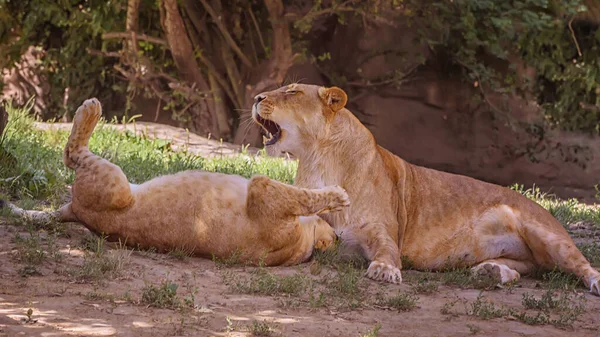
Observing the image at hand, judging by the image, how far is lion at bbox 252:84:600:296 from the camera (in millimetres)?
A: 5293

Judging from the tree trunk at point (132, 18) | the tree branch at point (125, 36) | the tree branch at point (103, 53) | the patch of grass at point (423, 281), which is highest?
the tree trunk at point (132, 18)

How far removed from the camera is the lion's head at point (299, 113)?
17.6ft

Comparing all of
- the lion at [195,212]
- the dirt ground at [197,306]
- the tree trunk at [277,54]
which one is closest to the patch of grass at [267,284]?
the dirt ground at [197,306]

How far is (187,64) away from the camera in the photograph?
1263 centimetres

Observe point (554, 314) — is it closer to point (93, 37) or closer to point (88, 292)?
point (88, 292)

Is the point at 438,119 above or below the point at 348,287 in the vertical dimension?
above

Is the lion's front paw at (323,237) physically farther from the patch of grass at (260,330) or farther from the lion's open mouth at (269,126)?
the patch of grass at (260,330)

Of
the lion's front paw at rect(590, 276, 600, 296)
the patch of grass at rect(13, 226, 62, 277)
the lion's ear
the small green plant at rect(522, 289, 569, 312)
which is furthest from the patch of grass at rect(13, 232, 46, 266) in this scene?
the lion's front paw at rect(590, 276, 600, 296)

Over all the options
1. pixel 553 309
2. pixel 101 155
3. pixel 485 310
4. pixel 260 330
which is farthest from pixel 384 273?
pixel 101 155

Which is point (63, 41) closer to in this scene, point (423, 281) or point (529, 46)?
point (529, 46)

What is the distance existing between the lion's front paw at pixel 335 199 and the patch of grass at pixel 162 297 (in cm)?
135

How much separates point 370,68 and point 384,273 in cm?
880

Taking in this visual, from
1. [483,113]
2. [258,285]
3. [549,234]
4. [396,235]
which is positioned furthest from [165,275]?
[483,113]

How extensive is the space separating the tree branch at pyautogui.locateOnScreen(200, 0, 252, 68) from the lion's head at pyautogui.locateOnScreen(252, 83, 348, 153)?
7.46 meters
